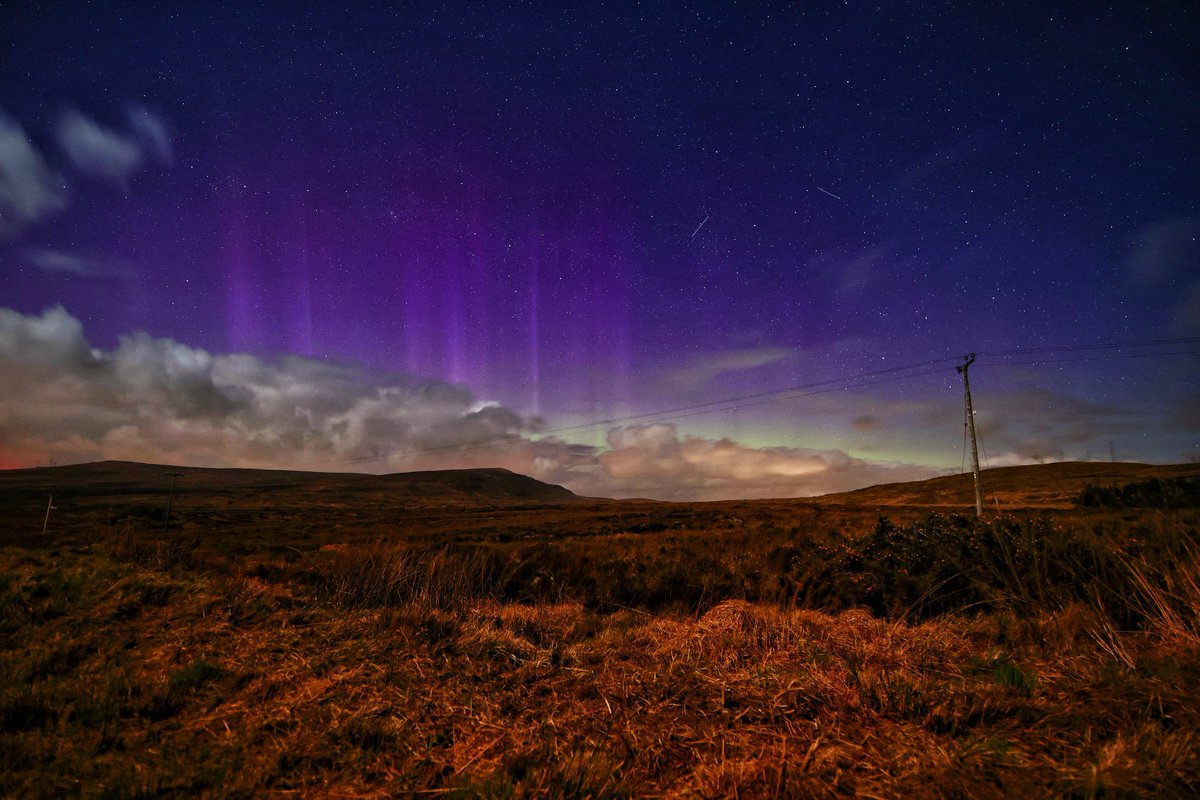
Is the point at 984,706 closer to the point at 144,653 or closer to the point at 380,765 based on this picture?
the point at 380,765

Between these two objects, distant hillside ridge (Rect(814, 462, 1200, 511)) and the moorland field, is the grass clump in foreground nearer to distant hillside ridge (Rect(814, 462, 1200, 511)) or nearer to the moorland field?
the moorland field

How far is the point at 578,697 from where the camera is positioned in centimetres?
362

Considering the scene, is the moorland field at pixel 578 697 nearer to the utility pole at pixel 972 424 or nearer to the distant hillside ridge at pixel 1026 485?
the utility pole at pixel 972 424

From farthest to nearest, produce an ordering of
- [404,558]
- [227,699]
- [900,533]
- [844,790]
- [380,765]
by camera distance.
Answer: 1. [900,533]
2. [404,558]
3. [227,699]
4. [380,765]
5. [844,790]

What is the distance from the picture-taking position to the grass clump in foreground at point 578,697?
2572mm

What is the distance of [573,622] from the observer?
6812 millimetres

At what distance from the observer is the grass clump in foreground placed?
2.57 metres

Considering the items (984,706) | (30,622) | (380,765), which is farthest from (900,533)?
(30,622)

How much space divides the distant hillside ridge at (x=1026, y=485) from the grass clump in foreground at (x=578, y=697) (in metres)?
85.7

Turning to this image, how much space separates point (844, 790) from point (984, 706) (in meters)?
1.15

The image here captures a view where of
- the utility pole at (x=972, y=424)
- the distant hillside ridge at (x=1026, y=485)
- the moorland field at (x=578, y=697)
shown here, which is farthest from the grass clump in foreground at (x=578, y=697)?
the distant hillside ridge at (x=1026, y=485)

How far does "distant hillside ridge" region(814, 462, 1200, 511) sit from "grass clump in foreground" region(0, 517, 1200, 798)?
85670 millimetres

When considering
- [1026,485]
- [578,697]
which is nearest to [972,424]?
[578,697]

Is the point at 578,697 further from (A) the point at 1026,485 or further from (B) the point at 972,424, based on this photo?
(A) the point at 1026,485
